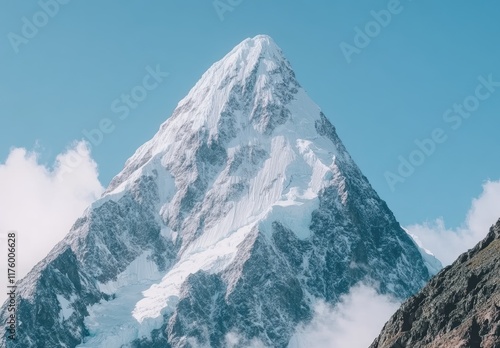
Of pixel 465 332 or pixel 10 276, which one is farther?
pixel 10 276

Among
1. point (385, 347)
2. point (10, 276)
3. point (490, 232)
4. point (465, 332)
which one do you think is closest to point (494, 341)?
point (465, 332)

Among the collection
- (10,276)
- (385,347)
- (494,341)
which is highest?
(10,276)

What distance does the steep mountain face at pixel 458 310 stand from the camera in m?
150

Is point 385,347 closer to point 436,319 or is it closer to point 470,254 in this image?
point 436,319

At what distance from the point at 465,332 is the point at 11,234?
3198 inches

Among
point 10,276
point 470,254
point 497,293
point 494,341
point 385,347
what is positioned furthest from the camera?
point 10,276

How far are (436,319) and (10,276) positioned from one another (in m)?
70.5

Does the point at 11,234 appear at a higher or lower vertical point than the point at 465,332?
higher

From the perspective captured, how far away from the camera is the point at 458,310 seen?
15888 cm

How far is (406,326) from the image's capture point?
547ft

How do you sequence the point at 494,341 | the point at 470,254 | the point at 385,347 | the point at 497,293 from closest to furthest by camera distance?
the point at 494,341 < the point at 497,293 < the point at 385,347 < the point at 470,254

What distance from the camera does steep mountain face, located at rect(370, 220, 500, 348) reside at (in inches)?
5901

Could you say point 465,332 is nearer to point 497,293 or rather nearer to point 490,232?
point 497,293

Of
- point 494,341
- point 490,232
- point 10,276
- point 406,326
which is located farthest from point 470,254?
point 10,276
